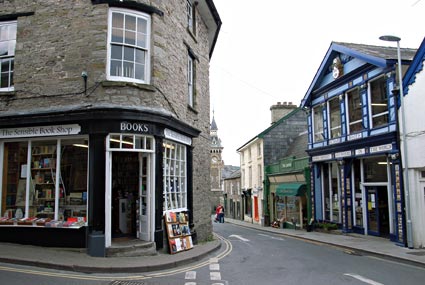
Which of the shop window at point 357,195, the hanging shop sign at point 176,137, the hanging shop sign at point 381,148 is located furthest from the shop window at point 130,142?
the shop window at point 357,195

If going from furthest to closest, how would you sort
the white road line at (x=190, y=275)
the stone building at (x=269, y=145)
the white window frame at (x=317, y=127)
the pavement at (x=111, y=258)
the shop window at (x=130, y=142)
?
the stone building at (x=269, y=145), the white window frame at (x=317, y=127), the shop window at (x=130, y=142), the pavement at (x=111, y=258), the white road line at (x=190, y=275)

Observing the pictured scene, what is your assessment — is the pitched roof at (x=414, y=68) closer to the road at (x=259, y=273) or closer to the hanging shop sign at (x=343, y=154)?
the hanging shop sign at (x=343, y=154)

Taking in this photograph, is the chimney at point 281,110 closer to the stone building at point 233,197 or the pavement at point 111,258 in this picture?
the stone building at point 233,197

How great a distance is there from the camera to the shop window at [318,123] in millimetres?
21906

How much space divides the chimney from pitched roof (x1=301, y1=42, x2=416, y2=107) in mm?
11426

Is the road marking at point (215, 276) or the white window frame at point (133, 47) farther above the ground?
the white window frame at point (133, 47)

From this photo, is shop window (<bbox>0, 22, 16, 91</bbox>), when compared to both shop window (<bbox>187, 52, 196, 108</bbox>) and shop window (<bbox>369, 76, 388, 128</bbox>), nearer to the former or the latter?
shop window (<bbox>187, 52, 196, 108</bbox>)

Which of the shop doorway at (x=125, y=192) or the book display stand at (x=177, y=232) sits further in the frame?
the shop doorway at (x=125, y=192)

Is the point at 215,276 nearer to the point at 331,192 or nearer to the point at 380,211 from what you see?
the point at 380,211

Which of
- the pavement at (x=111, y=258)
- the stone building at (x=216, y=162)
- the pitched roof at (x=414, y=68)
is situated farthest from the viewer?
the stone building at (x=216, y=162)

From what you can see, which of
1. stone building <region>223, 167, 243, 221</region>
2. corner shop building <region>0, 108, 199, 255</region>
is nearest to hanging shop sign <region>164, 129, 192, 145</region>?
corner shop building <region>0, 108, 199, 255</region>

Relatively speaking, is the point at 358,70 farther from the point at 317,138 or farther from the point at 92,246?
the point at 92,246

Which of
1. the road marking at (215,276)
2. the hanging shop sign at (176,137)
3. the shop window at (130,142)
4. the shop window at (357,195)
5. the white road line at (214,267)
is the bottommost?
the white road line at (214,267)

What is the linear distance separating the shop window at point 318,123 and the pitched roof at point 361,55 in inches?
34.5
